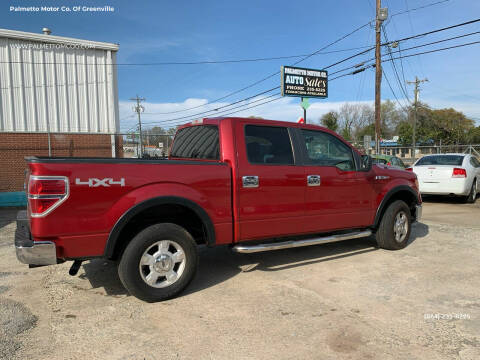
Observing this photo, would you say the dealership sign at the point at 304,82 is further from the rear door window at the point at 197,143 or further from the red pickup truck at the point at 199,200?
the rear door window at the point at 197,143

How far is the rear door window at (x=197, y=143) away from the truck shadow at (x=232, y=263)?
1169mm

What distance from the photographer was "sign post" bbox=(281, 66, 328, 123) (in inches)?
793

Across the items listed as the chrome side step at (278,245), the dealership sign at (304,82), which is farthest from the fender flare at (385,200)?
the dealership sign at (304,82)

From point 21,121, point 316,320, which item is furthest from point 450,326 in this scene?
point 21,121

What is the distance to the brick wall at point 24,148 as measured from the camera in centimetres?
Answer: 1141

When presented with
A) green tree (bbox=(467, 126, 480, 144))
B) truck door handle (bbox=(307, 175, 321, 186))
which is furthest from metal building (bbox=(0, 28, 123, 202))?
green tree (bbox=(467, 126, 480, 144))

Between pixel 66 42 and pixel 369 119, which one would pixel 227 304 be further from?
pixel 369 119

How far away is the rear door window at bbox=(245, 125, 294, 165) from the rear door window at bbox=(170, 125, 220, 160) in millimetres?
Answer: 393

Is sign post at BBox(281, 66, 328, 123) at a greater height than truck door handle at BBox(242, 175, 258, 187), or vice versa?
sign post at BBox(281, 66, 328, 123)

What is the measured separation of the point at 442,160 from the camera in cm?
1054

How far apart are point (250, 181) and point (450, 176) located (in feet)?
27.0

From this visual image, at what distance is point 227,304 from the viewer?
3527 millimetres

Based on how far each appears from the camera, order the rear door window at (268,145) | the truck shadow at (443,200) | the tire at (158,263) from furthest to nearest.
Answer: the truck shadow at (443,200) → the rear door window at (268,145) → the tire at (158,263)

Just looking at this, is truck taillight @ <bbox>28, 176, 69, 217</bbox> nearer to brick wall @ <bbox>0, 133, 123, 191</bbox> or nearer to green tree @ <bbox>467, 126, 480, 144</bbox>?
brick wall @ <bbox>0, 133, 123, 191</bbox>
